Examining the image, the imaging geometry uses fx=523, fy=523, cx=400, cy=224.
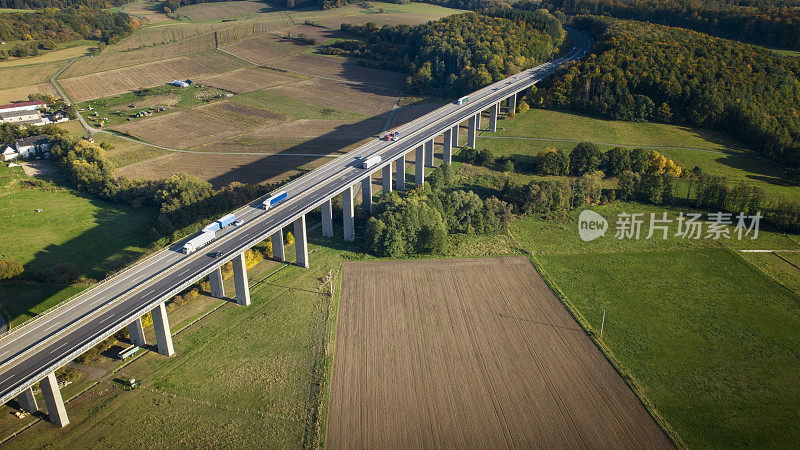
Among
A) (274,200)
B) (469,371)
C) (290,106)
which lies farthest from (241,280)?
(290,106)

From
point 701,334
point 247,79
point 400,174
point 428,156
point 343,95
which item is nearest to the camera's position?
point 701,334

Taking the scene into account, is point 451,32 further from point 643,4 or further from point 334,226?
point 334,226

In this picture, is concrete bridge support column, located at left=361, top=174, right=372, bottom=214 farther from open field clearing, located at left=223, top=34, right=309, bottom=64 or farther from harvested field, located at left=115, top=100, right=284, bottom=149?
open field clearing, located at left=223, top=34, right=309, bottom=64

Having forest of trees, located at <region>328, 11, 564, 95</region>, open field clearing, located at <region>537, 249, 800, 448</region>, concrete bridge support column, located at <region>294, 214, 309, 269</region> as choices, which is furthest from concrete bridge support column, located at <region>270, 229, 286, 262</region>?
forest of trees, located at <region>328, 11, 564, 95</region>

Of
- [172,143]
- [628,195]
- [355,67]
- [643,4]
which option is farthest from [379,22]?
[628,195]

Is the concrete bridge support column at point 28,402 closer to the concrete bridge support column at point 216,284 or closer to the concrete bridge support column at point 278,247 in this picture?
the concrete bridge support column at point 216,284

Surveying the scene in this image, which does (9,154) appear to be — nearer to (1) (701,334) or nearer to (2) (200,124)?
(2) (200,124)

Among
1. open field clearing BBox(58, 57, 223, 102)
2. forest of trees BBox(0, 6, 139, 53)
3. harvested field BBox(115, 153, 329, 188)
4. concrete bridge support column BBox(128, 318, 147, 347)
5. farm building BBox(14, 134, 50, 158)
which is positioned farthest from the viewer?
forest of trees BBox(0, 6, 139, 53)
